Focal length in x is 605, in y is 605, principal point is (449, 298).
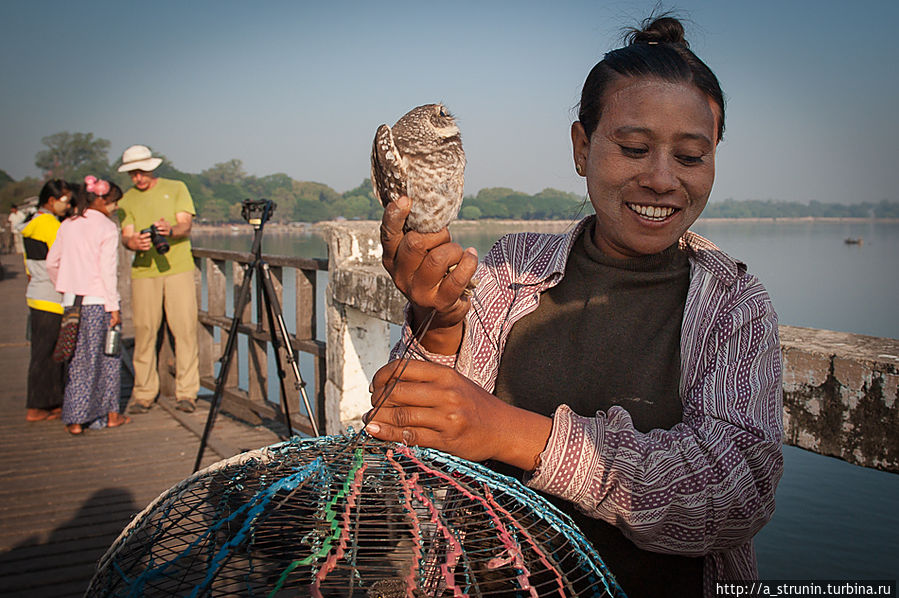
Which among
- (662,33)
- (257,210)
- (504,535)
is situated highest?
(662,33)

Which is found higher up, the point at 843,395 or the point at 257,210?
the point at 257,210

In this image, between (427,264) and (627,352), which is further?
(627,352)

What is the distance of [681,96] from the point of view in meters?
1.46

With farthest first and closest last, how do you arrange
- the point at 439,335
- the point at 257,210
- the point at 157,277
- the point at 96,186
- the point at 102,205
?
the point at 157,277 → the point at 102,205 → the point at 96,186 → the point at 257,210 → the point at 439,335

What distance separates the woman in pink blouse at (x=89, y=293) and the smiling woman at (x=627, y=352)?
4.82 metres

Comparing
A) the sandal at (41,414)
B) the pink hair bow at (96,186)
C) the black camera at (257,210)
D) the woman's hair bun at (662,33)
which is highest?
the woman's hair bun at (662,33)

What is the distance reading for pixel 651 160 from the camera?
149 cm

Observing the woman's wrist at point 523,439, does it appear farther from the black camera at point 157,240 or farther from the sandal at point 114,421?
the sandal at point 114,421

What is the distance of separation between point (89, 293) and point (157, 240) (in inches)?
29.2

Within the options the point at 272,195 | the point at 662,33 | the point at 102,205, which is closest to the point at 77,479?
the point at 102,205

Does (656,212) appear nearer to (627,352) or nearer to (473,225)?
(627,352)

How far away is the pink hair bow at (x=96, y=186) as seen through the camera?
553 centimetres

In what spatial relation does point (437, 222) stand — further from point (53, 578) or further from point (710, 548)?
point (53, 578)

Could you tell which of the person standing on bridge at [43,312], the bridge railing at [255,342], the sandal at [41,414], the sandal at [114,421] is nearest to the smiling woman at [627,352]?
the bridge railing at [255,342]
